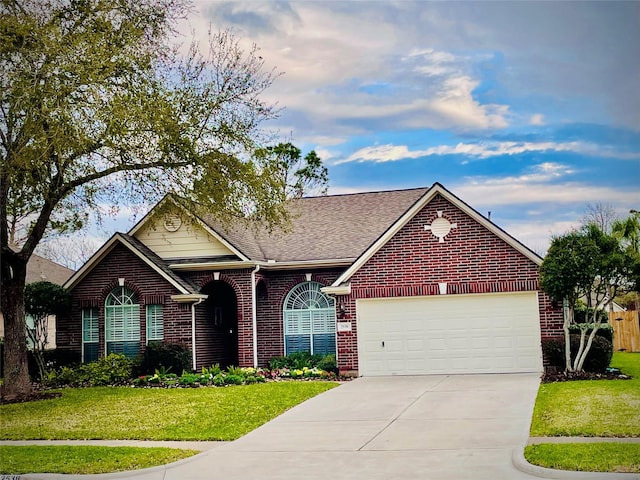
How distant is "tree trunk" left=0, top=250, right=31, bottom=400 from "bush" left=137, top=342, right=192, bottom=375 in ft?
12.5

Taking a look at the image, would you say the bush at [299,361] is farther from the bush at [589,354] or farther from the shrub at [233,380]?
the bush at [589,354]

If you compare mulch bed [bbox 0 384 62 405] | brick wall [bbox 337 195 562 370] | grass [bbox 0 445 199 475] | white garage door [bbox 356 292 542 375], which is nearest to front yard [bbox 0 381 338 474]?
grass [bbox 0 445 199 475]

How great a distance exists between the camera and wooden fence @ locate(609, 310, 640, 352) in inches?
1286

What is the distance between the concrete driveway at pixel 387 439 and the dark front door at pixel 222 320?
8.01 m

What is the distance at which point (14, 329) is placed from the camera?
19.0 metres

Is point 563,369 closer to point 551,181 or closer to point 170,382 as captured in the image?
point 551,181

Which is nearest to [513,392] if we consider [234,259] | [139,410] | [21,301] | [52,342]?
[139,410]

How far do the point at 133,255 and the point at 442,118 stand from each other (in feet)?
34.4

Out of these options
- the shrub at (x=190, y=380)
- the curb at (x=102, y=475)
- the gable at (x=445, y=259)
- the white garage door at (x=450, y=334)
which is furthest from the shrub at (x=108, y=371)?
the curb at (x=102, y=475)

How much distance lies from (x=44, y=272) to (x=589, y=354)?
2867 cm

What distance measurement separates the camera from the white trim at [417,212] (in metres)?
20.8

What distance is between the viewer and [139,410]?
16.5 meters

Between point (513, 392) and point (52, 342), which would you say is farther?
point (52, 342)

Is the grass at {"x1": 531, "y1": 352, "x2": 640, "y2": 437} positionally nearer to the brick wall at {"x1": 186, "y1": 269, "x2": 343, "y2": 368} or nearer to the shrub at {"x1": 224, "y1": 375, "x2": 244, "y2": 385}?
the shrub at {"x1": 224, "y1": 375, "x2": 244, "y2": 385}
